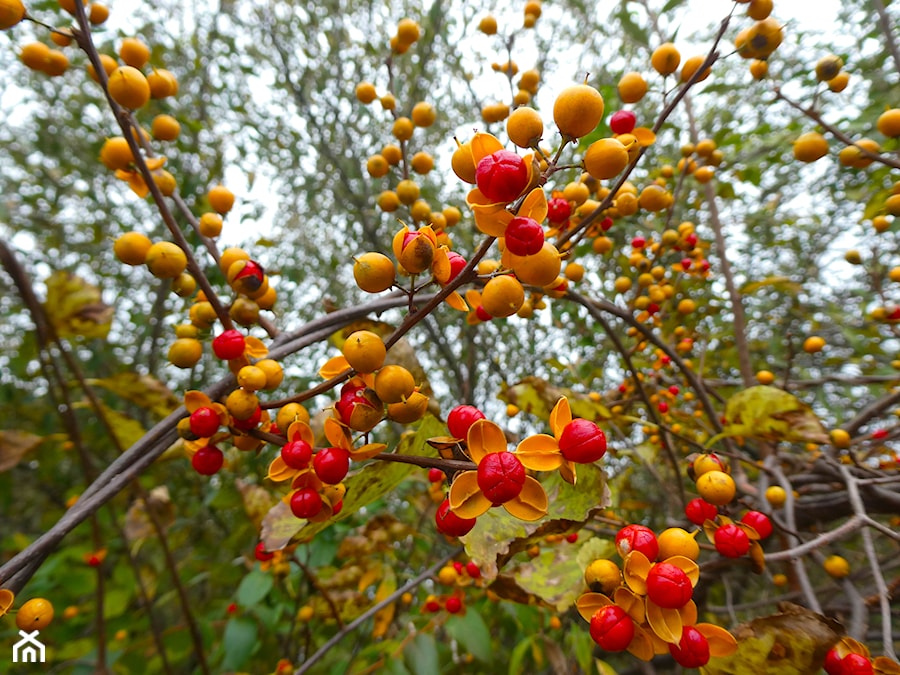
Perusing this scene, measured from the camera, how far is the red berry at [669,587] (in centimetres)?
55

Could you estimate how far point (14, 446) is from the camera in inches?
47.5

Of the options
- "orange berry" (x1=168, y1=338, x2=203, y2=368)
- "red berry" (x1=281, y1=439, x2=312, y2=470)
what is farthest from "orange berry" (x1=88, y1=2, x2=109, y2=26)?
"red berry" (x1=281, y1=439, x2=312, y2=470)

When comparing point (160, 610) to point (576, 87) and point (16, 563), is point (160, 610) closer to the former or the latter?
point (16, 563)

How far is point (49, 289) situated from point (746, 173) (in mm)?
2029

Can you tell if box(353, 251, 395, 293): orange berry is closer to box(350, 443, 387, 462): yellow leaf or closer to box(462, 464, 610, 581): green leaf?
box(350, 443, 387, 462): yellow leaf

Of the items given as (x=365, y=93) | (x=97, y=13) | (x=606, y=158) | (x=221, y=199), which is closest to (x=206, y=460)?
(x=221, y=199)

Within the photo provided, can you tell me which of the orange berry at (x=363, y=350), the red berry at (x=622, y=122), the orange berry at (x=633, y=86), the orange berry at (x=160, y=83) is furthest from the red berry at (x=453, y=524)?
the orange berry at (x=160, y=83)

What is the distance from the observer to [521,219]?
514 mm

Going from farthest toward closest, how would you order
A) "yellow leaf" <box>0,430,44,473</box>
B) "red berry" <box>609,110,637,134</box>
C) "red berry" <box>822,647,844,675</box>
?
"yellow leaf" <box>0,430,44,473</box>, "red berry" <box>609,110,637,134</box>, "red berry" <box>822,647,844,675</box>

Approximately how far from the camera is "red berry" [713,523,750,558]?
A: 0.77 meters

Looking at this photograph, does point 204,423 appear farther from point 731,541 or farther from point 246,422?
point 731,541

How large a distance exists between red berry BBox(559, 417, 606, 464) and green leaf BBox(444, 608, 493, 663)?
103cm

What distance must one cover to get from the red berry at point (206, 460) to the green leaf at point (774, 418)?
97 cm

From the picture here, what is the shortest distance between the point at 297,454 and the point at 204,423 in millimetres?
119
